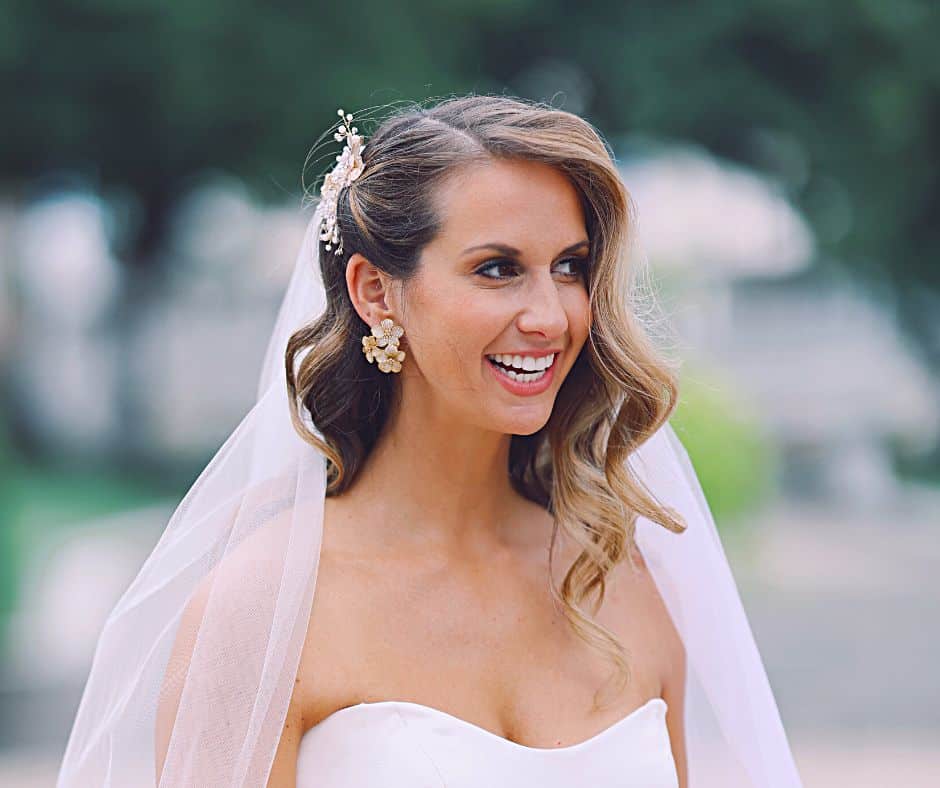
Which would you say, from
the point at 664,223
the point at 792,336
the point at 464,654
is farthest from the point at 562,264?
the point at 792,336

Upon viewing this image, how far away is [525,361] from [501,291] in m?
0.13

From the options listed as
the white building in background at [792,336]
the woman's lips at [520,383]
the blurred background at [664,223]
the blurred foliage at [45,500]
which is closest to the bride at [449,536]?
the woman's lips at [520,383]

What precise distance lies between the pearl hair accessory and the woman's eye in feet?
1.16

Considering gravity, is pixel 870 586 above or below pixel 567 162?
below

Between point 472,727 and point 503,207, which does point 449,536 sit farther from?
point 503,207

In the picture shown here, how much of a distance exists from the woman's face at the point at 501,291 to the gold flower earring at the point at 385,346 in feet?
0.26

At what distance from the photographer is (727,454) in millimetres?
9602

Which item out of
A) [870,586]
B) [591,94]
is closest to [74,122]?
[591,94]

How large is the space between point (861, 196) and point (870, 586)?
7.28 m

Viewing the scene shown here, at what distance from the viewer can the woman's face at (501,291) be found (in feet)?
7.77

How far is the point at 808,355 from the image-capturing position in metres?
20.8

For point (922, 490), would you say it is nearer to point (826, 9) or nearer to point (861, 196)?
point (861, 196)

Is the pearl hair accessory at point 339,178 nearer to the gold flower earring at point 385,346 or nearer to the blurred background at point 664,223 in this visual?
the gold flower earring at point 385,346

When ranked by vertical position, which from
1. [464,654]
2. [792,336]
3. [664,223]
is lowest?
[464,654]
